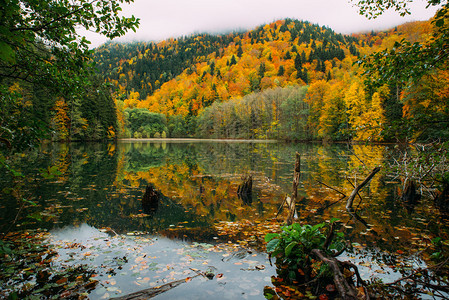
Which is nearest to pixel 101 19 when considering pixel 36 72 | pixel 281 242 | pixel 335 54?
pixel 36 72

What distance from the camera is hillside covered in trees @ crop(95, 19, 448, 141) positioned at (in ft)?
74.3

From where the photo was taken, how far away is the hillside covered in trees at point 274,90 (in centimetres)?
2266

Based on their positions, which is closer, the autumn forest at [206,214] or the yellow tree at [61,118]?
the autumn forest at [206,214]

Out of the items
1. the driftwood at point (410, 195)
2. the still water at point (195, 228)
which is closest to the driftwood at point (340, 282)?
the still water at point (195, 228)

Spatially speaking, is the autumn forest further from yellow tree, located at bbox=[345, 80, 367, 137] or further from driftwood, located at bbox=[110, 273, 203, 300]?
yellow tree, located at bbox=[345, 80, 367, 137]

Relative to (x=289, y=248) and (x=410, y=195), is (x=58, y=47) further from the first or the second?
(x=410, y=195)

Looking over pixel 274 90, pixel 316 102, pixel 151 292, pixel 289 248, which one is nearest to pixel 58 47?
pixel 151 292

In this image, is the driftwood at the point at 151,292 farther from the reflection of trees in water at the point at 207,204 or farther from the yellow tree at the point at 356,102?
the yellow tree at the point at 356,102

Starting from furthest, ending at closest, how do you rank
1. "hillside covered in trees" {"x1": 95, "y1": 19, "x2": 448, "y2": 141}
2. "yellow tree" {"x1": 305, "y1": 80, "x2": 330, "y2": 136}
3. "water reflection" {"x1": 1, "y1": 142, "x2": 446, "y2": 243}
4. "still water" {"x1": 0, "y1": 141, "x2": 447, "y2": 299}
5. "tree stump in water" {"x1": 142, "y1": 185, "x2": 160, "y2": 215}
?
"yellow tree" {"x1": 305, "y1": 80, "x2": 330, "y2": 136} < "hillside covered in trees" {"x1": 95, "y1": 19, "x2": 448, "y2": 141} < "tree stump in water" {"x1": 142, "y1": 185, "x2": 160, "y2": 215} < "water reflection" {"x1": 1, "y1": 142, "x2": 446, "y2": 243} < "still water" {"x1": 0, "y1": 141, "x2": 447, "y2": 299}

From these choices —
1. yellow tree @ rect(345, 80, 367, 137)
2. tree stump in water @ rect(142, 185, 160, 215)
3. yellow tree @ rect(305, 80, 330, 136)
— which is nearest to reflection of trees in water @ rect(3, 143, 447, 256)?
tree stump in water @ rect(142, 185, 160, 215)

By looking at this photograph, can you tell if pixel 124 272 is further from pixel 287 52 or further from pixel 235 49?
pixel 235 49

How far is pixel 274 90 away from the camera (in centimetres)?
6919

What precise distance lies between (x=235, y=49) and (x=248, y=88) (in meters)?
60.2

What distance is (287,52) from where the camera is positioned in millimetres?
110938
